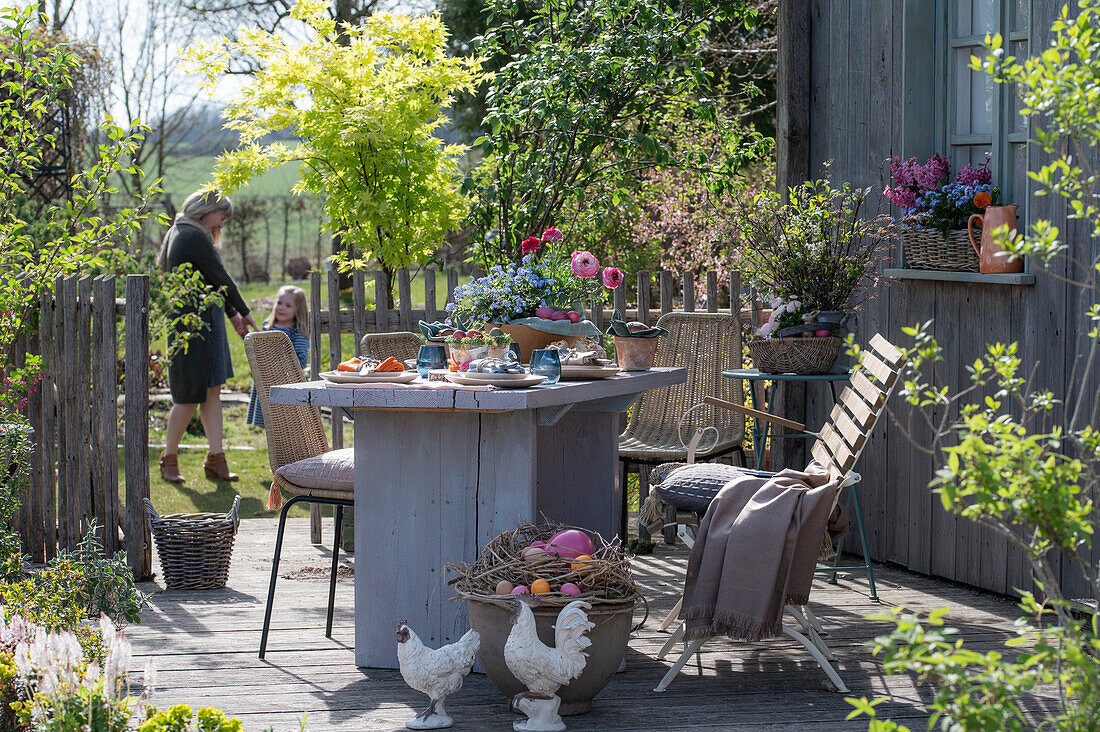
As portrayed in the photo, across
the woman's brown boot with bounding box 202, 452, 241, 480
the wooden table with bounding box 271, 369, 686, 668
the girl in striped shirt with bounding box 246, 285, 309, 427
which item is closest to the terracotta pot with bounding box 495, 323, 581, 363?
the wooden table with bounding box 271, 369, 686, 668

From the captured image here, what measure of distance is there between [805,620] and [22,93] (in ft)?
9.30

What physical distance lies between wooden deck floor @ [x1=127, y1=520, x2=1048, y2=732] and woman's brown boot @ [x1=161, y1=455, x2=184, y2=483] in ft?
7.58

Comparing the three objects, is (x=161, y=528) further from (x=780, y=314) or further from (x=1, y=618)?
(x=780, y=314)

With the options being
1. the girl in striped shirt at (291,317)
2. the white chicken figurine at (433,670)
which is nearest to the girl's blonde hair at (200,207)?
the girl in striped shirt at (291,317)

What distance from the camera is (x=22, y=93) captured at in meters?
3.44

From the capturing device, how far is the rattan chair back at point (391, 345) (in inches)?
181

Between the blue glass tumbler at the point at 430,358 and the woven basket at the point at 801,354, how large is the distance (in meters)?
1.51

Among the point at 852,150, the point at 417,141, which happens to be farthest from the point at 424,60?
the point at 852,150

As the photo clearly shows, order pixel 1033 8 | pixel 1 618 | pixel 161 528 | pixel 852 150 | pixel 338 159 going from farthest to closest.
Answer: pixel 338 159 < pixel 852 150 < pixel 161 528 < pixel 1033 8 < pixel 1 618

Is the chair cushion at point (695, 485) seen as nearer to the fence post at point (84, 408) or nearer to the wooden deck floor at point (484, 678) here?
the wooden deck floor at point (484, 678)

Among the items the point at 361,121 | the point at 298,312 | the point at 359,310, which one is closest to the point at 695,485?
the point at 359,310

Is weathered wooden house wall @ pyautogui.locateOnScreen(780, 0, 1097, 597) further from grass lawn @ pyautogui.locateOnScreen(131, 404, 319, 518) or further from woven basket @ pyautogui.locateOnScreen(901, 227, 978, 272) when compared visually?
grass lawn @ pyautogui.locateOnScreen(131, 404, 319, 518)

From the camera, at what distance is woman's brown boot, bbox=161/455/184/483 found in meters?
6.78

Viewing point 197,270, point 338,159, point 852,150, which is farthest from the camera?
point 197,270
